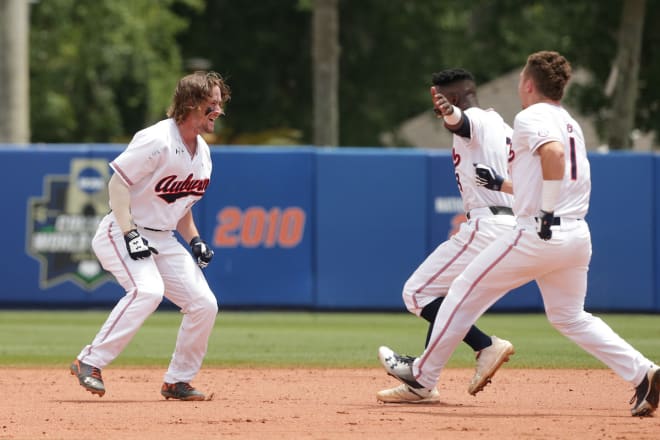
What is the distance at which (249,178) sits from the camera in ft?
56.9

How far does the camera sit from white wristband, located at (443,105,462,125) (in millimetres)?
7781

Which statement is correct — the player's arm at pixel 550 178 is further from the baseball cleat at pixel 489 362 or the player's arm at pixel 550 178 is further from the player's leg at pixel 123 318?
the player's leg at pixel 123 318

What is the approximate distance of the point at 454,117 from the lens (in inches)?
307

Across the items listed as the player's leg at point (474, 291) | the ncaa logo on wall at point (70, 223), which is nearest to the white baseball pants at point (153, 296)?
the player's leg at point (474, 291)

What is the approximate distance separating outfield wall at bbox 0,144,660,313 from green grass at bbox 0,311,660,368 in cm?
32

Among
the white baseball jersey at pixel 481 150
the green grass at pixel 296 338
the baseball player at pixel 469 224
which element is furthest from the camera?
the green grass at pixel 296 338

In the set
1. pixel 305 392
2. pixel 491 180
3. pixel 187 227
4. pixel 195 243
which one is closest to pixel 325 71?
pixel 305 392

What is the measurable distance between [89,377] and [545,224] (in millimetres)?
2850

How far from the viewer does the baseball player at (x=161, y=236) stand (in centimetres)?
791

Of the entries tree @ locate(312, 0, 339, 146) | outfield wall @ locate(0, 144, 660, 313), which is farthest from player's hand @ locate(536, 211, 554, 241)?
tree @ locate(312, 0, 339, 146)

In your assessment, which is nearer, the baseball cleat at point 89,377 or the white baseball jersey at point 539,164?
the white baseball jersey at point 539,164

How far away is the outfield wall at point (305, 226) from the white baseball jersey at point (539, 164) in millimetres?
9914

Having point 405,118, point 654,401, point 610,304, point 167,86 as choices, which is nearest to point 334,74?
point 610,304

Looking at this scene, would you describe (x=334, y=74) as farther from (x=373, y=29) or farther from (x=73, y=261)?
(x=373, y=29)
